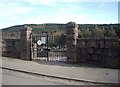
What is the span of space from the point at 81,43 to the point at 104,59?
1.79m

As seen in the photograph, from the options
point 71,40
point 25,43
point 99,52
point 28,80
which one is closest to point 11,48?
point 25,43

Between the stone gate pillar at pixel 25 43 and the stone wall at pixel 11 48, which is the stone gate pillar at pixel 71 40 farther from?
the stone wall at pixel 11 48

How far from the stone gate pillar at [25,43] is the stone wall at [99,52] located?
362cm

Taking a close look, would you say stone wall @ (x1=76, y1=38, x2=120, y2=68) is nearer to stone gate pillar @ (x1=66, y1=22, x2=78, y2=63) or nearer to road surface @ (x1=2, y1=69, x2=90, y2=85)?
stone gate pillar @ (x1=66, y1=22, x2=78, y2=63)

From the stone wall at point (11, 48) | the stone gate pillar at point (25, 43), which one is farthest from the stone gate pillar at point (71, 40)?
the stone wall at point (11, 48)

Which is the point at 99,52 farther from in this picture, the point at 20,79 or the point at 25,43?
the point at 20,79

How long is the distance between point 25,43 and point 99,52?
5.29 metres

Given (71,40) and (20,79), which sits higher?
(71,40)

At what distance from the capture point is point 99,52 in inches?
610

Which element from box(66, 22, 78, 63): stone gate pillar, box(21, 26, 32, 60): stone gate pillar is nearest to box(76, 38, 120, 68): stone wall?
box(66, 22, 78, 63): stone gate pillar

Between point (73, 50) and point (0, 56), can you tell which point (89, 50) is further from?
point (0, 56)

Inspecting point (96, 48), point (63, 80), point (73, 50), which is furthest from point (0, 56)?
point (63, 80)

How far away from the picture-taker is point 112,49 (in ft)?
48.7

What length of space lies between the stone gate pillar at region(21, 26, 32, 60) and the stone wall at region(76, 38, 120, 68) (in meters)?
3.62
